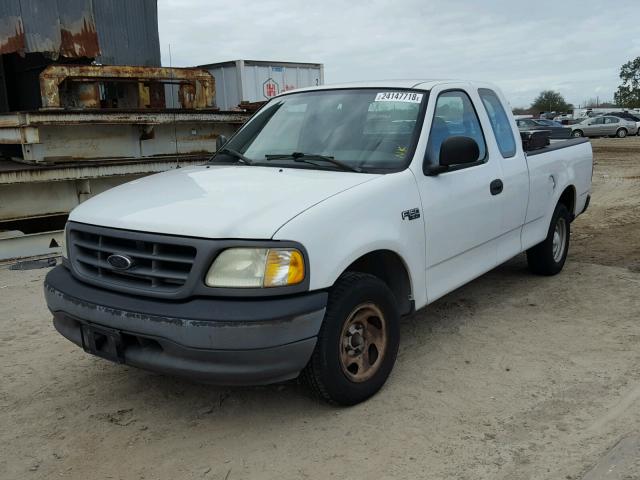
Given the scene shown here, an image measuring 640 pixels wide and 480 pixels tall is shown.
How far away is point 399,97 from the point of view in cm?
423

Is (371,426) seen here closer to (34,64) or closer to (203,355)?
(203,355)

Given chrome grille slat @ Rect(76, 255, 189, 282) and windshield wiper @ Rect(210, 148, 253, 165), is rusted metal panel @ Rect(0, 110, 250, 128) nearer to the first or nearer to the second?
windshield wiper @ Rect(210, 148, 253, 165)

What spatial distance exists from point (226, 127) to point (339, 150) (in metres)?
5.32

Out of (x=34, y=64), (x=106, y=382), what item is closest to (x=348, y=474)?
(x=106, y=382)

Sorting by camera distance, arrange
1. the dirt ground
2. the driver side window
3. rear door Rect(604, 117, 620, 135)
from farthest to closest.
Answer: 1. rear door Rect(604, 117, 620, 135)
2. the driver side window
3. the dirt ground

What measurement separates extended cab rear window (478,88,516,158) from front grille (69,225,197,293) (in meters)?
2.93

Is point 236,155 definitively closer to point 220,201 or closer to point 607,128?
point 220,201

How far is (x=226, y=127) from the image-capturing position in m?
9.02

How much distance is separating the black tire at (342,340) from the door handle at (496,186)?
4.77 feet

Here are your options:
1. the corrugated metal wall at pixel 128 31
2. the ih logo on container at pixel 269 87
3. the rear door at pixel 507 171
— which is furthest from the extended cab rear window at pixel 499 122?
the ih logo on container at pixel 269 87

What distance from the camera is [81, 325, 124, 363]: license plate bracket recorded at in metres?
3.12

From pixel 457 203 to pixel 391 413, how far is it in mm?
1492

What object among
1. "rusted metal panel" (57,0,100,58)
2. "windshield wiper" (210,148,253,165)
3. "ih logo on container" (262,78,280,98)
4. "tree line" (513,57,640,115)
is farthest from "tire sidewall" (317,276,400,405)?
"tree line" (513,57,640,115)

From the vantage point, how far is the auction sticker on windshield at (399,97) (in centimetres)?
420
